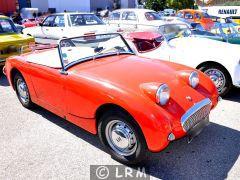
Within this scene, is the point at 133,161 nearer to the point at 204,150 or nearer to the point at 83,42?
the point at 204,150

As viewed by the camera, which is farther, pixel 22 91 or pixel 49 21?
pixel 49 21

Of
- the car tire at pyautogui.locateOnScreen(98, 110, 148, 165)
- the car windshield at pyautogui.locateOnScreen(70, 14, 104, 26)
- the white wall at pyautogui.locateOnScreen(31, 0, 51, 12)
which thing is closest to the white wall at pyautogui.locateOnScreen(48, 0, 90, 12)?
the white wall at pyautogui.locateOnScreen(31, 0, 51, 12)

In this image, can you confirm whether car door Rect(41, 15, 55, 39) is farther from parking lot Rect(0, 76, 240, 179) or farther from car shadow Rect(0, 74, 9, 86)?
parking lot Rect(0, 76, 240, 179)

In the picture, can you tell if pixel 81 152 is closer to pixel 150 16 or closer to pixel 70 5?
pixel 150 16

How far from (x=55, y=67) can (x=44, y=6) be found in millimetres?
32895

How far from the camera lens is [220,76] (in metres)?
5.09

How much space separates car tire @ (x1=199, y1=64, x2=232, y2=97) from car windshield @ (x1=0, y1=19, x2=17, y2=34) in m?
5.48

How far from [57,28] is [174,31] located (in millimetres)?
4460

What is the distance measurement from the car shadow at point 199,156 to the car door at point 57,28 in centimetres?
634

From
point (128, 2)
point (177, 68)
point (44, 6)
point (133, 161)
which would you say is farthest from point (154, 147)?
point (128, 2)

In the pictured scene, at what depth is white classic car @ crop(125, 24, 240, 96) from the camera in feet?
16.3

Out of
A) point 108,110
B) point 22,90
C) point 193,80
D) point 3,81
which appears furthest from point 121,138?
point 3,81

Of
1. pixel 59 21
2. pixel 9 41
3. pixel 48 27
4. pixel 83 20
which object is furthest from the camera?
pixel 48 27

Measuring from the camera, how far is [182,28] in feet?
23.6
